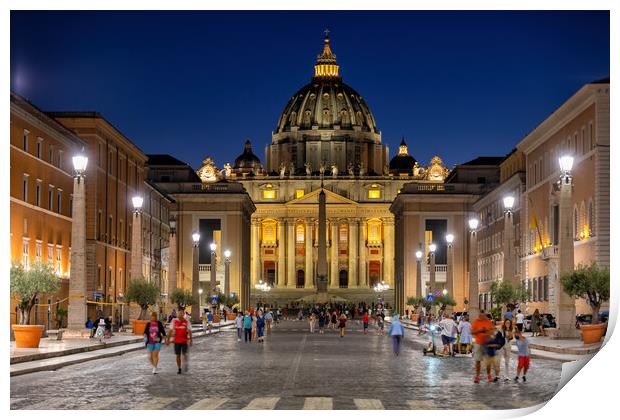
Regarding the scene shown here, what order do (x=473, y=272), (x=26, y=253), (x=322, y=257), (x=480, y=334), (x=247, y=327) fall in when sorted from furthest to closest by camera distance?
1. (x=322, y=257)
2. (x=473, y=272)
3. (x=26, y=253)
4. (x=247, y=327)
5. (x=480, y=334)

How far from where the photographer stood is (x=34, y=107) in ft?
219

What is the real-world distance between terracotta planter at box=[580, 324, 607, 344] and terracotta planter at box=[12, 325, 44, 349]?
18.9 m

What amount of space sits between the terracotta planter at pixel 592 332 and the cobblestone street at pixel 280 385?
3.08m

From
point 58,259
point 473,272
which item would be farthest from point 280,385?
point 58,259

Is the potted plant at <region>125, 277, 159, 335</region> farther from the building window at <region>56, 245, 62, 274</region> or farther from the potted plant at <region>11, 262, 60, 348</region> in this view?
the potted plant at <region>11, 262, 60, 348</region>

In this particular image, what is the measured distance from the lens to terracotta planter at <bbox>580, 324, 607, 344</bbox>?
145ft

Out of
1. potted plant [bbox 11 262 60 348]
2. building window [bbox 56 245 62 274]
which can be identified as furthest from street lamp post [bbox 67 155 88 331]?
building window [bbox 56 245 62 274]

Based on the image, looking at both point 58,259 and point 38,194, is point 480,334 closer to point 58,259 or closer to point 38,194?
point 38,194

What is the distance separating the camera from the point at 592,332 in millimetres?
44344

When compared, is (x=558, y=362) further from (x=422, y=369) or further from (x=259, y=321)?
(x=259, y=321)

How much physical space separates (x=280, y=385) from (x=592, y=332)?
18.0 meters

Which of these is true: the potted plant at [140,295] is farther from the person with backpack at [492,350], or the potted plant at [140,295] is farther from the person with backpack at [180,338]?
the person with backpack at [492,350]

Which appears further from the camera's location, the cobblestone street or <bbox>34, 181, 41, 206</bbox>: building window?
<bbox>34, 181, 41, 206</bbox>: building window

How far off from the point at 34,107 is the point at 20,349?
2719cm
